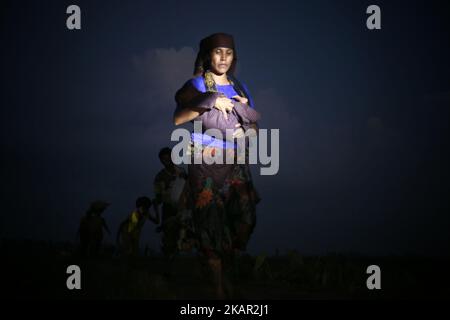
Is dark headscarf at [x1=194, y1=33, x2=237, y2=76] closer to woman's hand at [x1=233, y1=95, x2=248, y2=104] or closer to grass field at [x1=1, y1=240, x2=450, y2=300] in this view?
woman's hand at [x1=233, y1=95, x2=248, y2=104]

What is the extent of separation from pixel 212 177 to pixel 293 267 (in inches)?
67.2

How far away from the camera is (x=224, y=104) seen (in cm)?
462

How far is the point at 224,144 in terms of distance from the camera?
4.69m

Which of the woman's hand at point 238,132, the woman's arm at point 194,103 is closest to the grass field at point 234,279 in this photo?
the woman's hand at point 238,132

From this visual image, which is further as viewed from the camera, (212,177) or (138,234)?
(138,234)

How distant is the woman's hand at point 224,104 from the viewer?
4.62 meters

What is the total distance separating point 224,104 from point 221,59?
1.52 ft

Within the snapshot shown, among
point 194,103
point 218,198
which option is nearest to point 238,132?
point 194,103
